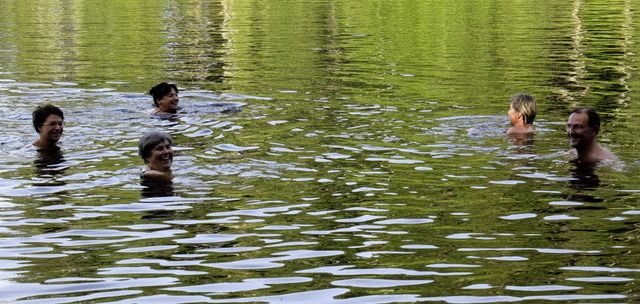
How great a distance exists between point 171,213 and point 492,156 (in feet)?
21.5

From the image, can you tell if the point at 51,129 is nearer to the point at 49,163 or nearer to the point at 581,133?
the point at 49,163

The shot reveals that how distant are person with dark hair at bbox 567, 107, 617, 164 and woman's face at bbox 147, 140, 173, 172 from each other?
6.54 metres

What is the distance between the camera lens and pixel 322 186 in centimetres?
1645

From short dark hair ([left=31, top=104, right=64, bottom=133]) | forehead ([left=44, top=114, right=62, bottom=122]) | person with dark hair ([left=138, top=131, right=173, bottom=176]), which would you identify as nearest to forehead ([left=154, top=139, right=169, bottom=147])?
person with dark hair ([left=138, top=131, right=173, bottom=176])

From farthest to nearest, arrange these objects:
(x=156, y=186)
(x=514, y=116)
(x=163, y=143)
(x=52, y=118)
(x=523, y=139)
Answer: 1. (x=514, y=116)
2. (x=523, y=139)
3. (x=52, y=118)
4. (x=163, y=143)
5. (x=156, y=186)

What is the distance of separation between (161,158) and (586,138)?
6890mm

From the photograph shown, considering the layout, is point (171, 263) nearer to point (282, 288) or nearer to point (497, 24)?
point (282, 288)

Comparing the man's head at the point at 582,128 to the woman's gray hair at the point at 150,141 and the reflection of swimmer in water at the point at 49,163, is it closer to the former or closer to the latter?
the woman's gray hair at the point at 150,141

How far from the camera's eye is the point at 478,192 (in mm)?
16000

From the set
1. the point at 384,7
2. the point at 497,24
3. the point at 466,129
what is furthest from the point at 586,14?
the point at 466,129

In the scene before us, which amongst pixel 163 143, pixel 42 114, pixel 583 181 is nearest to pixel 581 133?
pixel 583 181

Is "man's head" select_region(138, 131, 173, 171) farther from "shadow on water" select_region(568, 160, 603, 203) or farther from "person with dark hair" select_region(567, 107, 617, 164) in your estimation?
"person with dark hair" select_region(567, 107, 617, 164)

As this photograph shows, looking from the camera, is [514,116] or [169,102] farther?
[169,102]

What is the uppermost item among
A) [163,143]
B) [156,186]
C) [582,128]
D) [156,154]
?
[163,143]
